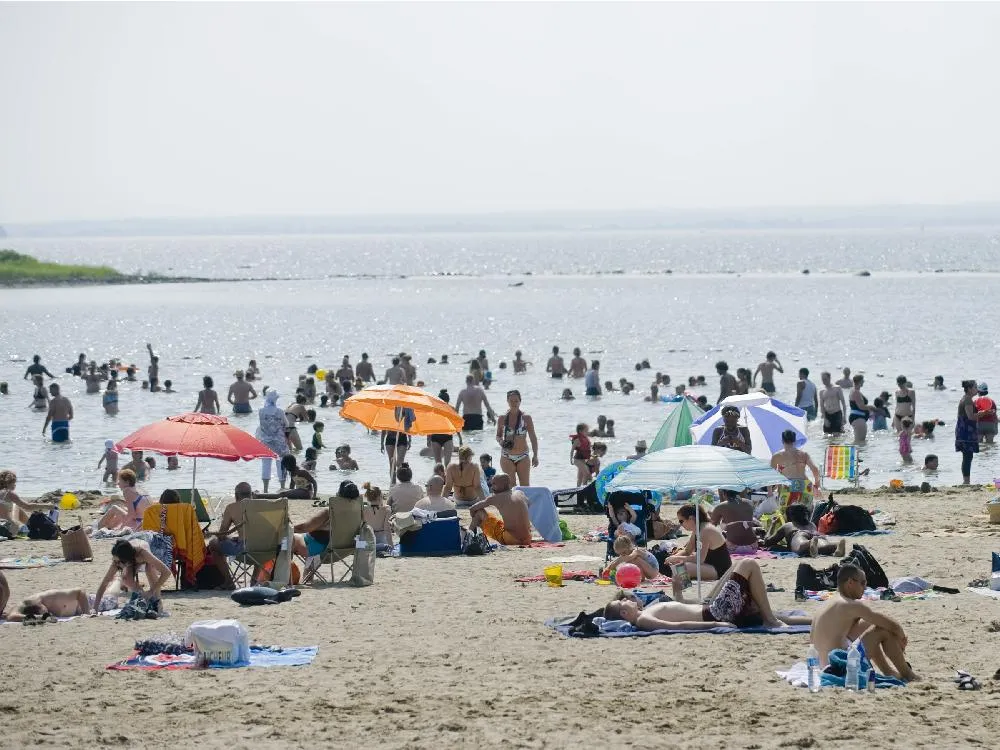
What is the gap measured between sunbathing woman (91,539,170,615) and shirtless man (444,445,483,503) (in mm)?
4762

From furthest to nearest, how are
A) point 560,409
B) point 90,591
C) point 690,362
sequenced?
point 690,362, point 560,409, point 90,591

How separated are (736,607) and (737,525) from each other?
318 cm

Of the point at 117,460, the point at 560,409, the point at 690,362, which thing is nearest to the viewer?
the point at 117,460

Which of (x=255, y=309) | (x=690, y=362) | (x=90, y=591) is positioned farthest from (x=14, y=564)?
(x=255, y=309)

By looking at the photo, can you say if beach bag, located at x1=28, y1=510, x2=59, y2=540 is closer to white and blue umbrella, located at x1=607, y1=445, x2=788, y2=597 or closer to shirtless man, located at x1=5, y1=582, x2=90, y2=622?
shirtless man, located at x1=5, y1=582, x2=90, y2=622

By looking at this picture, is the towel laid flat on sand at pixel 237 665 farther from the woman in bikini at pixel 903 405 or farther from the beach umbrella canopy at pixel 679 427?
the woman in bikini at pixel 903 405

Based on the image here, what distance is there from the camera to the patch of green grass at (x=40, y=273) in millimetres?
95000

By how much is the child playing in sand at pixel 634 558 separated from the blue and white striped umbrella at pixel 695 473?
86 centimetres

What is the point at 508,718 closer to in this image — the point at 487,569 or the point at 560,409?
the point at 487,569

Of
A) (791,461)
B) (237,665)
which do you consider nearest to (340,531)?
(237,665)

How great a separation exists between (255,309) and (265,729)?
230ft

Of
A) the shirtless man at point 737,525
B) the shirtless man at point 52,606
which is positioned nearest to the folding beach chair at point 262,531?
the shirtless man at point 52,606

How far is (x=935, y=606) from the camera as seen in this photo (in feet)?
34.4

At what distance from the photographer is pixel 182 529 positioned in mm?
11703
